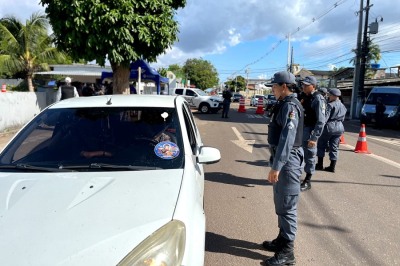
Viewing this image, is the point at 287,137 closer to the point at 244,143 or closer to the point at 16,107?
the point at 244,143

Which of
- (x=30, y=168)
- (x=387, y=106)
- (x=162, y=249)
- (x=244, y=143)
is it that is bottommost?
(x=244, y=143)

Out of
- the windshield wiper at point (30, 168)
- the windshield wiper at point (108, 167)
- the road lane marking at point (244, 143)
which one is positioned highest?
the windshield wiper at point (108, 167)

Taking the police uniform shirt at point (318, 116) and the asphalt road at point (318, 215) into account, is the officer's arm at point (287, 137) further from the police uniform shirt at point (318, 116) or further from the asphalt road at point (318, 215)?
the police uniform shirt at point (318, 116)

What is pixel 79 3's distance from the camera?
9562 mm

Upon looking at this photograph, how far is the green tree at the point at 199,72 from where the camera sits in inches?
3676

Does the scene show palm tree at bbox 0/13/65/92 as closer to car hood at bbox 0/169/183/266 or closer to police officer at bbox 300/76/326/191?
police officer at bbox 300/76/326/191

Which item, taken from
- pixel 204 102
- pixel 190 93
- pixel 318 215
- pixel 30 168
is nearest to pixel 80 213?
pixel 30 168

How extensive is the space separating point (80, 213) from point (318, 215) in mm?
3807

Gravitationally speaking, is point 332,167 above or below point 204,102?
below

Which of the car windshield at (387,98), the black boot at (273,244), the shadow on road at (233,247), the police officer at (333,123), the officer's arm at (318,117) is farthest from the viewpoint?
the car windshield at (387,98)

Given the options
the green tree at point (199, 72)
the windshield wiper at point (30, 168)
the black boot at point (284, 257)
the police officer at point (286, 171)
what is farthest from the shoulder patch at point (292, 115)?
the green tree at point (199, 72)

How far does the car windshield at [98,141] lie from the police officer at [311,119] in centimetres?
323

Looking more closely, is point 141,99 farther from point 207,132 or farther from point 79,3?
point 207,132

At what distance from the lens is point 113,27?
32.2ft
